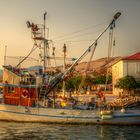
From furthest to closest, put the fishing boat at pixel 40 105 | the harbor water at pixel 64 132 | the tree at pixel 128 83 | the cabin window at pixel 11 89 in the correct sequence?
the tree at pixel 128 83 < the cabin window at pixel 11 89 < the fishing boat at pixel 40 105 < the harbor water at pixel 64 132

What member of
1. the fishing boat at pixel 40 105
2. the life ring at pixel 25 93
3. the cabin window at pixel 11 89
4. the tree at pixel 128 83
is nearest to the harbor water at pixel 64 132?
the fishing boat at pixel 40 105

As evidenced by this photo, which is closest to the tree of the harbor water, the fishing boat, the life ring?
the fishing boat

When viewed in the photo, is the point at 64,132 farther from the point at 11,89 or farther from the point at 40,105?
the point at 11,89

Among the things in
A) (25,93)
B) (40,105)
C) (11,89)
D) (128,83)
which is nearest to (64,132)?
(40,105)

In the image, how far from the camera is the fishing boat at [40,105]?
30.7 m

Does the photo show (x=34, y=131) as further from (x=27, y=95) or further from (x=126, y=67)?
(x=126, y=67)

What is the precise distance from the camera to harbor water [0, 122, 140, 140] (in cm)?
2422

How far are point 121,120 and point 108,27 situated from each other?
306 inches

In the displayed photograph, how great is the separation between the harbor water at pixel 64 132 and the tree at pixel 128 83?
45.6m

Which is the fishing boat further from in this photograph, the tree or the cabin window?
the tree

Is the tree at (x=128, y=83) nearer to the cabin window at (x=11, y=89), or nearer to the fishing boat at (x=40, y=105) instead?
the fishing boat at (x=40, y=105)

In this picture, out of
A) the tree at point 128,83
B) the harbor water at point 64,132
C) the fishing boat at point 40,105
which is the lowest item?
the harbor water at point 64,132

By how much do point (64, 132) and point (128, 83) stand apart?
4995cm

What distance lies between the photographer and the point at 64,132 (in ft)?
86.4
